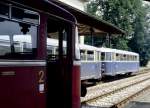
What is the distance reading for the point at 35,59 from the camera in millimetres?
7219

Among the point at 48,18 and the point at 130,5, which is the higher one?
the point at 130,5

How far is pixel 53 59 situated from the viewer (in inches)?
338

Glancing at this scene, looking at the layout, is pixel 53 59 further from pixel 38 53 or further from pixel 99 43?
pixel 99 43

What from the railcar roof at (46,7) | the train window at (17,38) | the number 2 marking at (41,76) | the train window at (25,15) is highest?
the railcar roof at (46,7)

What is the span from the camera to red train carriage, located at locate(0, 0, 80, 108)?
6.44m

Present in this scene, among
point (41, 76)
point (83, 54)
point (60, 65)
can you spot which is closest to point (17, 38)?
point (41, 76)

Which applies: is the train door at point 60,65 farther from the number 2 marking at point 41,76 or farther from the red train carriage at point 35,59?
the number 2 marking at point 41,76

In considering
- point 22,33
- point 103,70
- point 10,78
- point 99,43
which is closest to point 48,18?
point 22,33

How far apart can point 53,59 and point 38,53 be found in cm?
129

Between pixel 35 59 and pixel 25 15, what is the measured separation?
29.5 inches

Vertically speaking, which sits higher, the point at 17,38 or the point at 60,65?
the point at 17,38

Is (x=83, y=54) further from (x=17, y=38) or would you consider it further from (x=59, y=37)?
(x=17, y=38)

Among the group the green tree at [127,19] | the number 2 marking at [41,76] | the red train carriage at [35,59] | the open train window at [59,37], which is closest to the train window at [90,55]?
the red train carriage at [35,59]

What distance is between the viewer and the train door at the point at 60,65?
8406 mm
